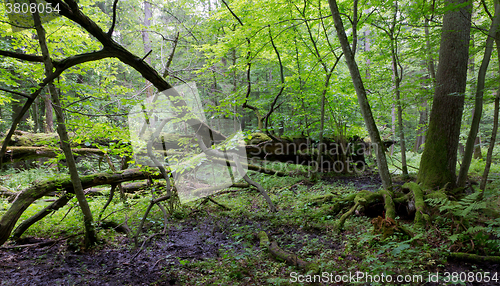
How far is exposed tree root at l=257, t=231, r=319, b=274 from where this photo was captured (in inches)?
118

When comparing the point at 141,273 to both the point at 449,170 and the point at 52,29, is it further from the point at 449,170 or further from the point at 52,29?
the point at 449,170

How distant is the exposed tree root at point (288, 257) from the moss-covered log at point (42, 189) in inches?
148

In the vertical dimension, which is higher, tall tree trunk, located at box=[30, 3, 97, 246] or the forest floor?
tall tree trunk, located at box=[30, 3, 97, 246]

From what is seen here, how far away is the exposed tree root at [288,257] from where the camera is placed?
301 centimetres

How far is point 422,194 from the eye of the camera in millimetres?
4246

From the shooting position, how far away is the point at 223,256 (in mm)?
3947

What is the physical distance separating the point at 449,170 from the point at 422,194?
3.91 ft

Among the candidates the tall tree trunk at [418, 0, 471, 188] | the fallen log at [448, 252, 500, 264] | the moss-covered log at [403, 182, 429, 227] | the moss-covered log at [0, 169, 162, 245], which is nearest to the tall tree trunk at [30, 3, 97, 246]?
the moss-covered log at [0, 169, 162, 245]

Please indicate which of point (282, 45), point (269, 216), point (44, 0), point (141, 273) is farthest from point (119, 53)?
point (282, 45)

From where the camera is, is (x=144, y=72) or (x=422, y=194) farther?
(x=144, y=72)

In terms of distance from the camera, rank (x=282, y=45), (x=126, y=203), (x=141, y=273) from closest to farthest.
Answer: (x=141, y=273), (x=126, y=203), (x=282, y=45)

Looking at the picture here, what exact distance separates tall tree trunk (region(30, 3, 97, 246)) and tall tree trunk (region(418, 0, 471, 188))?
6.77 meters
